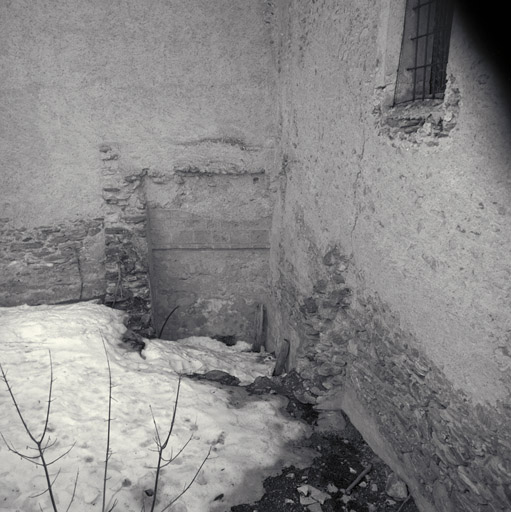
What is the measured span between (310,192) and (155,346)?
89.5 inches

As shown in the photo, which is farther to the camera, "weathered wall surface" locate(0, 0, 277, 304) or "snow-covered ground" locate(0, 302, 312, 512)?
"weathered wall surface" locate(0, 0, 277, 304)

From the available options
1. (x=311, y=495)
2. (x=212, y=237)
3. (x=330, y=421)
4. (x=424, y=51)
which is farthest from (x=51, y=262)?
(x=424, y=51)

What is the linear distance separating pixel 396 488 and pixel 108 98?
473 centimetres

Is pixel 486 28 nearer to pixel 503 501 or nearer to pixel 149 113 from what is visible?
pixel 503 501

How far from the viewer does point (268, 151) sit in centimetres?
551

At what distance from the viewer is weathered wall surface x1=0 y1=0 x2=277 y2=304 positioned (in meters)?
4.84

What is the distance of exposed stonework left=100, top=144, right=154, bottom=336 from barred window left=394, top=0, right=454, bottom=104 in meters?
3.38

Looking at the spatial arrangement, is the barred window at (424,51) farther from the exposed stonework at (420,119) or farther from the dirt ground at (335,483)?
the dirt ground at (335,483)

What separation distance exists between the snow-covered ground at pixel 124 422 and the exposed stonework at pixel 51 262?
0.53m

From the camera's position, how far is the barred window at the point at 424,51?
8.59 feet

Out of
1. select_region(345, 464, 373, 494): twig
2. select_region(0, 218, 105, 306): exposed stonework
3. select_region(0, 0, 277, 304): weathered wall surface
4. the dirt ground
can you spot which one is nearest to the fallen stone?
the dirt ground

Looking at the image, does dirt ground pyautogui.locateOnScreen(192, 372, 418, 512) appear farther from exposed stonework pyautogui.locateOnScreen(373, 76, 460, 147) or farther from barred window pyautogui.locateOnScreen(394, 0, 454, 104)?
barred window pyautogui.locateOnScreen(394, 0, 454, 104)

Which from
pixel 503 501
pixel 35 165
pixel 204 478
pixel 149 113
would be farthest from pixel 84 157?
pixel 503 501

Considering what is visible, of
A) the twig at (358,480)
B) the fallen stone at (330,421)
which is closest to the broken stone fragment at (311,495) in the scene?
the twig at (358,480)
